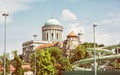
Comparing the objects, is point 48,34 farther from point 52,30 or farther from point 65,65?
point 65,65

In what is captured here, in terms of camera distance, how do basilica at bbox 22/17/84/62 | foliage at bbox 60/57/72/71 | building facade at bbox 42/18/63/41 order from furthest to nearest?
building facade at bbox 42/18/63/41 → basilica at bbox 22/17/84/62 → foliage at bbox 60/57/72/71

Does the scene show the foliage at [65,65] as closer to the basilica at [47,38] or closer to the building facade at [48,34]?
the basilica at [47,38]

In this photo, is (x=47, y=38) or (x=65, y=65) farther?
(x=47, y=38)

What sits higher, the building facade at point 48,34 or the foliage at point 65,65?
the building facade at point 48,34

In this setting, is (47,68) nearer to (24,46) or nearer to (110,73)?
(110,73)

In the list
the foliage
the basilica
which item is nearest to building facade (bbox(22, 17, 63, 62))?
the basilica

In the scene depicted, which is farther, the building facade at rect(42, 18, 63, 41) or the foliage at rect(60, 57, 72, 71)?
the building facade at rect(42, 18, 63, 41)

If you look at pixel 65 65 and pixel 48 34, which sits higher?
pixel 48 34

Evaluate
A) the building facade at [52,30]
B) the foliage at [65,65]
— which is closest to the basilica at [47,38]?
the building facade at [52,30]

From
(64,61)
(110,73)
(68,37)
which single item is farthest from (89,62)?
(68,37)

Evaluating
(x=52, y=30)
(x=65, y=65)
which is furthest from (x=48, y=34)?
(x=65, y=65)

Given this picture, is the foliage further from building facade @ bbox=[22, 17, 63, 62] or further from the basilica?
building facade @ bbox=[22, 17, 63, 62]

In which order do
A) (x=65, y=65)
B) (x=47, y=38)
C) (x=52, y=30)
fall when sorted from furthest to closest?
(x=47, y=38)
(x=52, y=30)
(x=65, y=65)

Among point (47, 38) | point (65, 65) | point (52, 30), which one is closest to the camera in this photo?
point (65, 65)
